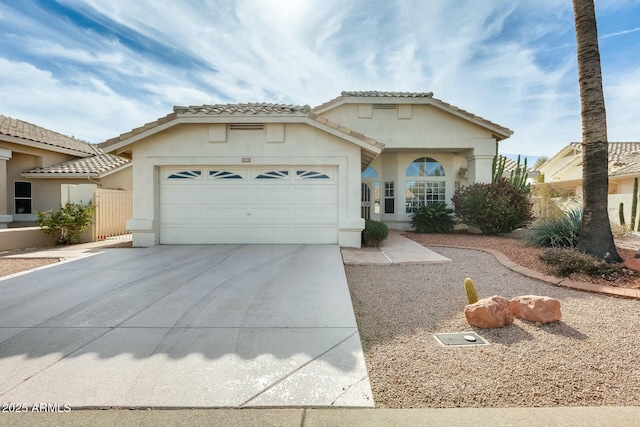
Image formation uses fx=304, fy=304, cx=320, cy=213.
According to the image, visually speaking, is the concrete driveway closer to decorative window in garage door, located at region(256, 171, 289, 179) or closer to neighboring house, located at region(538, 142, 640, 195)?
decorative window in garage door, located at region(256, 171, 289, 179)

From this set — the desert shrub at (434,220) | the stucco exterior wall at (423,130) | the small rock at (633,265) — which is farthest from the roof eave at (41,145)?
the small rock at (633,265)

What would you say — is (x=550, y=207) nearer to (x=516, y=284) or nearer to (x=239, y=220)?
(x=516, y=284)

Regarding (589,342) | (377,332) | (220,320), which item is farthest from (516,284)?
(220,320)

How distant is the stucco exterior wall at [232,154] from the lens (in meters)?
9.20

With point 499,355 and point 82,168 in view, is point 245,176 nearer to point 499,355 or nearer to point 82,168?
point 499,355

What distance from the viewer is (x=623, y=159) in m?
20.2

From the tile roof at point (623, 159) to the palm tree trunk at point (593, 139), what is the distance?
47.9 ft

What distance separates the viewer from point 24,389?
8.25 feet

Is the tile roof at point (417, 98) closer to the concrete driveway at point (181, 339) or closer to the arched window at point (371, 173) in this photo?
the arched window at point (371, 173)

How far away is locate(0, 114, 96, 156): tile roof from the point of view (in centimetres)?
1409

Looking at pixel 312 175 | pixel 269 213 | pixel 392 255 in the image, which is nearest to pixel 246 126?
pixel 312 175

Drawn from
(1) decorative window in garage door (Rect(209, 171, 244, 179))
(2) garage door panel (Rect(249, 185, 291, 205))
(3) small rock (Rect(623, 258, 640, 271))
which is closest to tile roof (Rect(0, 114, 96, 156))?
(1) decorative window in garage door (Rect(209, 171, 244, 179))

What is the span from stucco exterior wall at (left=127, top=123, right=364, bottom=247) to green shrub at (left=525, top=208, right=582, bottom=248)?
16.3ft

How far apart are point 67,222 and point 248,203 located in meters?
6.49
